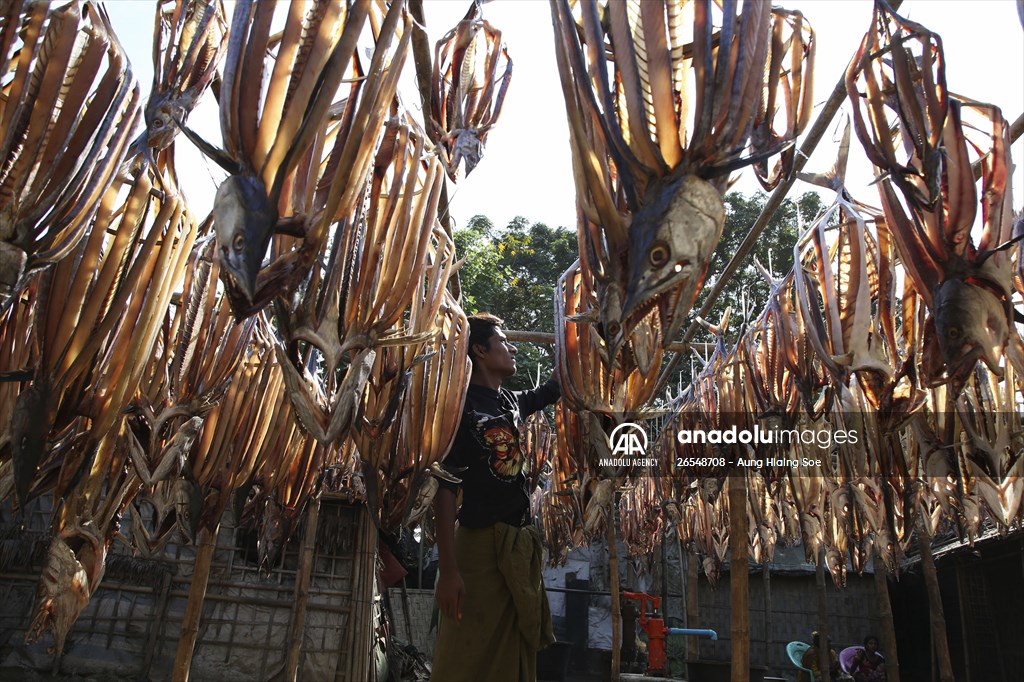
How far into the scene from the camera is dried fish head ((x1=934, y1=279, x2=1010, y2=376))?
1618 millimetres

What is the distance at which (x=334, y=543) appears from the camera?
830 centimetres

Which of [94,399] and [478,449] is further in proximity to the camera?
[478,449]

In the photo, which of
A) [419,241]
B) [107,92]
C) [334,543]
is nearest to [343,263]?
[419,241]

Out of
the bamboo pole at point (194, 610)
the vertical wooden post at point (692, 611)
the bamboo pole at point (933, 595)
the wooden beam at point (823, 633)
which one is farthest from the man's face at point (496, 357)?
the vertical wooden post at point (692, 611)

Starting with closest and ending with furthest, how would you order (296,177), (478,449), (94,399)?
1. (296,177)
2. (94,399)
3. (478,449)

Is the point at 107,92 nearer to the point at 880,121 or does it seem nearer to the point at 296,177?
the point at 296,177

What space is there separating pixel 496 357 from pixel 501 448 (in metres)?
0.46

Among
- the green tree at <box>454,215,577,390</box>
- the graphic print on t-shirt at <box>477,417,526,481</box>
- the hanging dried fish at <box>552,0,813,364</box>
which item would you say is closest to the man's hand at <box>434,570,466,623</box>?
the graphic print on t-shirt at <box>477,417,526,481</box>

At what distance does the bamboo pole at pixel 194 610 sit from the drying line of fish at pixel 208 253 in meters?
0.44

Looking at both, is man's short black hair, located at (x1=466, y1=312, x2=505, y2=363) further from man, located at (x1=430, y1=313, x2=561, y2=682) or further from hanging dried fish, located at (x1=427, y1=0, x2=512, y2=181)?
hanging dried fish, located at (x1=427, y1=0, x2=512, y2=181)

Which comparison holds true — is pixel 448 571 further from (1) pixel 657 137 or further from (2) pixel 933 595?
(2) pixel 933 595

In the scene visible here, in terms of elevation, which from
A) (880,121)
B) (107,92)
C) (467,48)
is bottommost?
(107,92)

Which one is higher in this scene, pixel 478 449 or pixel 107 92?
pixel 107 92

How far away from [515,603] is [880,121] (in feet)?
6.28
